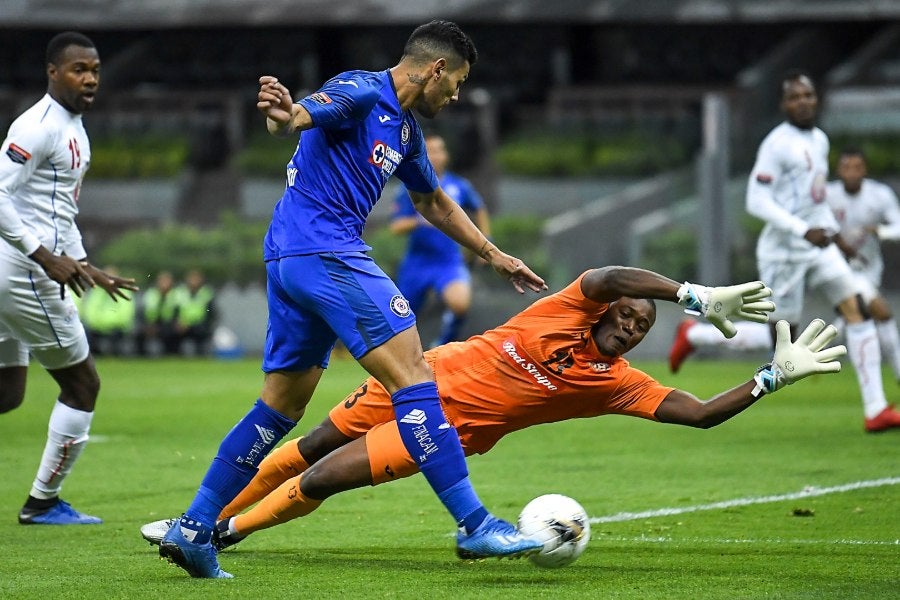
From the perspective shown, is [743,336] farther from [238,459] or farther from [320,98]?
[320,98]

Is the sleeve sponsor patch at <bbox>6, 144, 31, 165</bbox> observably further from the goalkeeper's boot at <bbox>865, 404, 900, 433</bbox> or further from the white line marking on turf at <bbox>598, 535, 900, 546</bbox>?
the goalkeeper's boot at <bbox>865, 404, 900, 433</bbox>

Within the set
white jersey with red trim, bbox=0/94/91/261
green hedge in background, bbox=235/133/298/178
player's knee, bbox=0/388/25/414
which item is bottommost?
green hedge in background, bbox=235/133/298/178

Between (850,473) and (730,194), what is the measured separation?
426 inches

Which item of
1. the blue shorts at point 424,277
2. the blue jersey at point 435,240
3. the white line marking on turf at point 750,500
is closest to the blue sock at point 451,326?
the blue shorts at point 424,277

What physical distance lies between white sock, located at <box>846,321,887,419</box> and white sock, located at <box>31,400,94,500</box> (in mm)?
5758

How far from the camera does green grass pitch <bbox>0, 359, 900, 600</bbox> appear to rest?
5.41 m

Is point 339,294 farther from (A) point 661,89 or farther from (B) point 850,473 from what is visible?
(A) point 661,89

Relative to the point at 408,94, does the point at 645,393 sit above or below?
below

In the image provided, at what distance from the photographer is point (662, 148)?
76.0 feet

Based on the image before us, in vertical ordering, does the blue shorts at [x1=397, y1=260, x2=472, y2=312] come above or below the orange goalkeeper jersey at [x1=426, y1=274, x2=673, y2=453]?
below

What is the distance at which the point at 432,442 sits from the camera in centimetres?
543

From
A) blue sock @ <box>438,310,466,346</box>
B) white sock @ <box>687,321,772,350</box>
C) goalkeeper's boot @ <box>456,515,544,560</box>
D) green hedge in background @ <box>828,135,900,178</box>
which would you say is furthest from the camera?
green hedge in background @ <box>828,135,900,178</box>

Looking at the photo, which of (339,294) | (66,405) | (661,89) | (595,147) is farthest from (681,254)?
(339,294)

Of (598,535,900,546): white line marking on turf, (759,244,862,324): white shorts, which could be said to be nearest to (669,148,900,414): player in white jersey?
(759,244,862,324): white shorts
